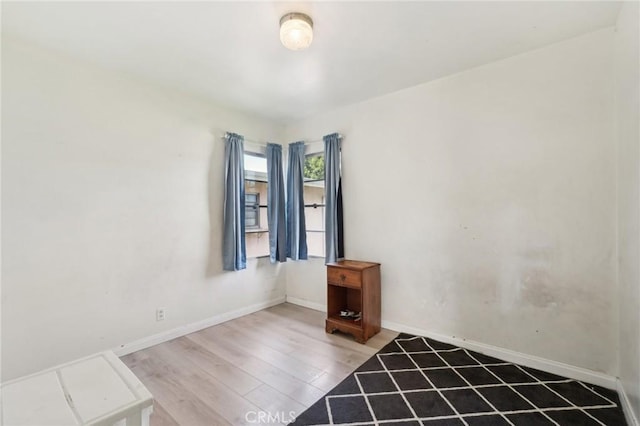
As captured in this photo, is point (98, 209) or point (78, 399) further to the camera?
point (98, 209)

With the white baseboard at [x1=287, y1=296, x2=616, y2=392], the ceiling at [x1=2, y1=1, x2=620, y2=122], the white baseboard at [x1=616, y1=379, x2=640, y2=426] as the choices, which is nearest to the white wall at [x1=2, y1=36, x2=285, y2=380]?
the ceiling at [x1=2, y1=1, x2=620, y2=122]

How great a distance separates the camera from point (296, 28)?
1.77m

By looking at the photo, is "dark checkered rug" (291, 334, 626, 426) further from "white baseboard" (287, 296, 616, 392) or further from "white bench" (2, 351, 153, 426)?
"white bench" (2, 351, 153, 426)

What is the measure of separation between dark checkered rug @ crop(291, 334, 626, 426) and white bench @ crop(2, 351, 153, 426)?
1001 millimetres

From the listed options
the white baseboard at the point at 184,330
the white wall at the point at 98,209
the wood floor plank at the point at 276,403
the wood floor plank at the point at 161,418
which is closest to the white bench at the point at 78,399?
the wood floor plank at the point at 161,418

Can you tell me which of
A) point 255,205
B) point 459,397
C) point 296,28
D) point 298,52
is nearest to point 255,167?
point 255,205

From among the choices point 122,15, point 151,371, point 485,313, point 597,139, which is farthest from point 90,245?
point 597,139

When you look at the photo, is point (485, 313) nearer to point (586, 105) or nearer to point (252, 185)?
point (586, 105)

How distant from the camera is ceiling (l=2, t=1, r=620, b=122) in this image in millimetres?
1765

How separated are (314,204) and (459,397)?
2535 mm

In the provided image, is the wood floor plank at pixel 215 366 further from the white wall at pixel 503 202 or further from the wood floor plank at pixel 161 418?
the white wall at pixel 503 202

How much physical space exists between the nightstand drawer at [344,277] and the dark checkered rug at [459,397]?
703 mm

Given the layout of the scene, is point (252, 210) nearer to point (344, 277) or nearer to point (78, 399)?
point (344, 277)

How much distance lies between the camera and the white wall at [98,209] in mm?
2043
